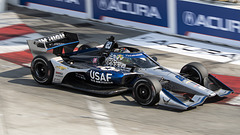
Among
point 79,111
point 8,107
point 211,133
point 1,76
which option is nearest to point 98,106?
point 79,111

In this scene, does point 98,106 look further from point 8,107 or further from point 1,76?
point 1,76

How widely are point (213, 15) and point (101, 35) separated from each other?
491 centimetres

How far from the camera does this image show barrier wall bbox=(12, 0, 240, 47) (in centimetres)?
1510

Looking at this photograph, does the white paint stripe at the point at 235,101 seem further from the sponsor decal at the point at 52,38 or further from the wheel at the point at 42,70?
the sponsor decal at the point at 52,38

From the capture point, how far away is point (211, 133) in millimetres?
7266

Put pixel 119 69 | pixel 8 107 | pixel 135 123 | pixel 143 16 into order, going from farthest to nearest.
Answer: pixel 143 16 < pixel 119 69 < pixel 8 107 < pixel 135 123

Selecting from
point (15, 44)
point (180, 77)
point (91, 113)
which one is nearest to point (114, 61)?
point (180, 77)

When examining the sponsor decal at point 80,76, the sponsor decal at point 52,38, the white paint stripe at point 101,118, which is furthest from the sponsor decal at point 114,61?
the sponsor decal at point 52,38

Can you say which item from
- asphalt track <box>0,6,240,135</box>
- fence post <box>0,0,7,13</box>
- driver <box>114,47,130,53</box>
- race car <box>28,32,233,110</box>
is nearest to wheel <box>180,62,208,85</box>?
race car <box>28,32,233,110</box>

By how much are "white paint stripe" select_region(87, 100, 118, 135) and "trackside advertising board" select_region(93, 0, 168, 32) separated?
28.7 feet

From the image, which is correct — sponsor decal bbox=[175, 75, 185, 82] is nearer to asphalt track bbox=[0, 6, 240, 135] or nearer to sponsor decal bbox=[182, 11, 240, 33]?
asphalt track bbox=[0, 6, 240, 135]

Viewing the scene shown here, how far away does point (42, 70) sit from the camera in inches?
409

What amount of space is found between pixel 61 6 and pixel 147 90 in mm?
12867

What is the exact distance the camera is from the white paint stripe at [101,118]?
7344 millimetres
